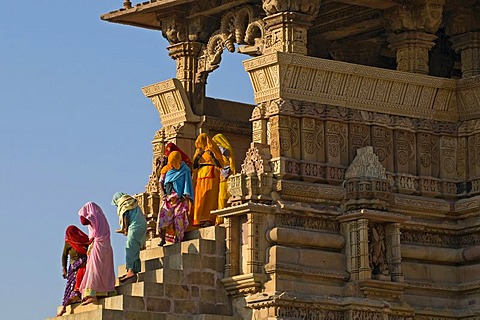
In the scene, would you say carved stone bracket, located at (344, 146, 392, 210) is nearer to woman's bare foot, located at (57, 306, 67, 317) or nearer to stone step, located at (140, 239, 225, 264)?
stone step, located at (140, 239, 225, 264)

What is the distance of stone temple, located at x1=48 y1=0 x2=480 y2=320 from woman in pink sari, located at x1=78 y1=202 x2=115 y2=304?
0.26 m

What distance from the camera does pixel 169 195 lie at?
34562mm

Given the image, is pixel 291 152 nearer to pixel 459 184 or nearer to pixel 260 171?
pixel 260 171

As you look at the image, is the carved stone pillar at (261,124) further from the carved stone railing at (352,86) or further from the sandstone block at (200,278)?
the sandstone block at (200,278)

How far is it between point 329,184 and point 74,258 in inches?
168

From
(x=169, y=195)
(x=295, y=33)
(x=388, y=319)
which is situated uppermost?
(x=295, y=33)

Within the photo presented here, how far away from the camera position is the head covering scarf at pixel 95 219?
33656 millimetres

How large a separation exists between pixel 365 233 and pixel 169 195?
336 cm

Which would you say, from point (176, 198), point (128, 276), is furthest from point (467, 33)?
point (128, 276)

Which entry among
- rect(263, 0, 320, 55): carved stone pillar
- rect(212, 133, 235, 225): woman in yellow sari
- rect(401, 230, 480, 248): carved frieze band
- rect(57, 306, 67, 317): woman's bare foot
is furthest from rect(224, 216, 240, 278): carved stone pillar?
rect(401, 230, 480, 248): carved frieze band

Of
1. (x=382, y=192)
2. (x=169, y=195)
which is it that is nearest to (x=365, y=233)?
(x=382, y=192)

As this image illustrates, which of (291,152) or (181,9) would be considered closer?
(291,152)

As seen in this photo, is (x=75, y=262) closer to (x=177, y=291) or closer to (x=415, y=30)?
(x=177, y=291)

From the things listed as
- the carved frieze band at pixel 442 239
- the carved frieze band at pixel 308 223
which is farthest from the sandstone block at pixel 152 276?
the carved frieze band at pixel 442 239
